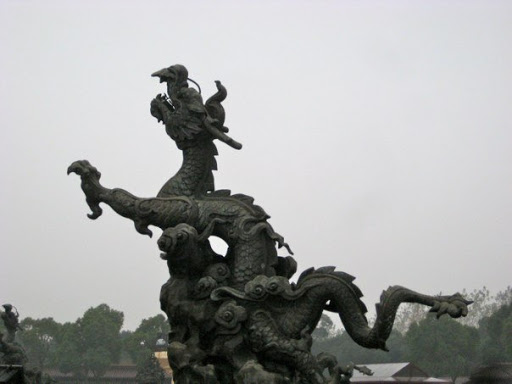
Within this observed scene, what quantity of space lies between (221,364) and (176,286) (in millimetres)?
718

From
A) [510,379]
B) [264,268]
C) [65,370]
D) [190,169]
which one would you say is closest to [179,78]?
→ [190,169]

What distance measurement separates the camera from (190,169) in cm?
748

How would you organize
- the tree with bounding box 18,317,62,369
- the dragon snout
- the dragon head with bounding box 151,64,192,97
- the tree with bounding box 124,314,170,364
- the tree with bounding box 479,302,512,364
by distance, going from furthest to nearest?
1. the tree with bounding box 18,317,62,369
2. the tree with bounding box 124,314,170,364
3. the tree with bounding box 479,302,512,364
4. the dragon head with bounding box 151,64,192,97
5. the dragon snout

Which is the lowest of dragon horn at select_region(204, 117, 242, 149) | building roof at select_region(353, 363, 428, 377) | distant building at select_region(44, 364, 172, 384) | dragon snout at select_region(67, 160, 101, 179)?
dragon snout at select_region(67, 160, 101, 179)

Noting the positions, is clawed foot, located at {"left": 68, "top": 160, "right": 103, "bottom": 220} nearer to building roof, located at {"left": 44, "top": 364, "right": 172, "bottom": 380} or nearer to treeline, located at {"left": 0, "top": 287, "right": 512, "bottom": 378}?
treeline, located at {"left": 0, "top": 287, "right": 512, "bottom": 378}

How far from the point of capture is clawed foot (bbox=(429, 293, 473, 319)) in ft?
21.6

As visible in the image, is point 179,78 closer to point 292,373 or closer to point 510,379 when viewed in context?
point 292,373

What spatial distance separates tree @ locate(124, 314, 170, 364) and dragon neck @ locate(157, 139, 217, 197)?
36.2 metres

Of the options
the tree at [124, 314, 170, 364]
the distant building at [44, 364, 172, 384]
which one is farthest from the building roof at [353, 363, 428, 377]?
the distant building at [44, 364, 172, 384]

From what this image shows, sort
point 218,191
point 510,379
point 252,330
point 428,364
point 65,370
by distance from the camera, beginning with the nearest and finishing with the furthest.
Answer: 1. point 510,379
2. point 252,330
3. point 218,191
4. point 428,364
5. point 65,370

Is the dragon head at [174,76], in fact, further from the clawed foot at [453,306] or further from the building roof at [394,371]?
the building roof at [394,371]

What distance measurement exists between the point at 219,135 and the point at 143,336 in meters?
39.3

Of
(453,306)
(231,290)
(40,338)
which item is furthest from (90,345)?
(453,306)

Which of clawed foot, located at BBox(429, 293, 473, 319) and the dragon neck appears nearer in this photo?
clawed foot, located at BBox(429, 293, 473, 319)
